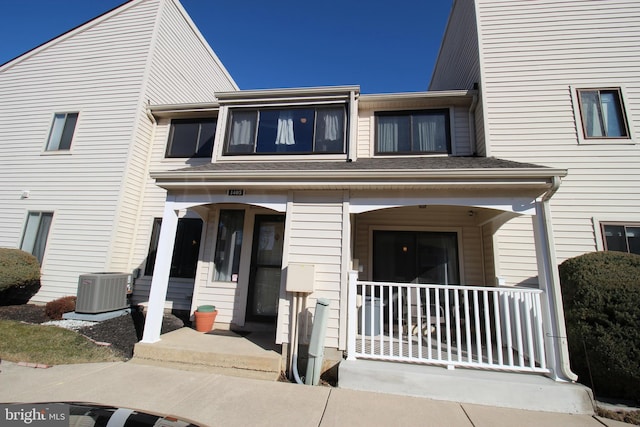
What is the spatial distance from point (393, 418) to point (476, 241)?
432cm

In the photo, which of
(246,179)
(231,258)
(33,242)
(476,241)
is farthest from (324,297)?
(33,242)

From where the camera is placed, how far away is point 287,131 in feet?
22.2

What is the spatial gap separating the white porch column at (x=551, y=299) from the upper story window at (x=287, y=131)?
3891 millimetres

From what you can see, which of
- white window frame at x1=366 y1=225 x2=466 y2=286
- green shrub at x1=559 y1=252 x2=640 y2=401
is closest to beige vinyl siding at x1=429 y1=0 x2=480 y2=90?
white window frame at x1=366 y1=225 x2=466 y2=286

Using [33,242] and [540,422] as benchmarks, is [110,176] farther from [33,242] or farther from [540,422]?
[540,422]

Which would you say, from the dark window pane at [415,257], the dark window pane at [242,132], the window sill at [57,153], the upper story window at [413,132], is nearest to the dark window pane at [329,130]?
the upper story window at [413,132]

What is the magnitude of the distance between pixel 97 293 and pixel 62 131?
18.0 ft

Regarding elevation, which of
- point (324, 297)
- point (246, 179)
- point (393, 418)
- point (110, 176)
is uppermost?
point (110, 176)

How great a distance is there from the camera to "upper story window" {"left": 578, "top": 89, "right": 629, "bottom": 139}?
19.0 feet

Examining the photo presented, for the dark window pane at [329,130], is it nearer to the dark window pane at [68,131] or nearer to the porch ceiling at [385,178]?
the porch ceiling at [385,178]

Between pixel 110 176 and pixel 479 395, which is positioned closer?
pixel 479 395

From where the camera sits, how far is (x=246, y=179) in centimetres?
478

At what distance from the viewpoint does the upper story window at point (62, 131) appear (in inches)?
326

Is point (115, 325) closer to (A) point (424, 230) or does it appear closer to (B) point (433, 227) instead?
(A) point (424, 230)
